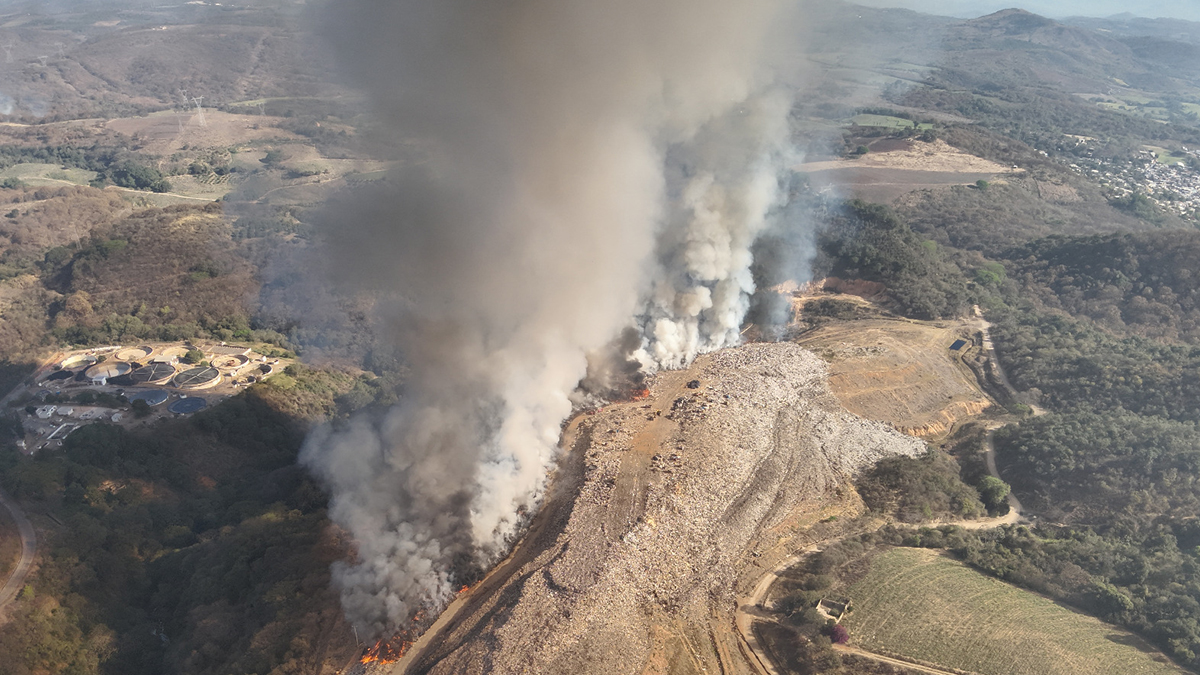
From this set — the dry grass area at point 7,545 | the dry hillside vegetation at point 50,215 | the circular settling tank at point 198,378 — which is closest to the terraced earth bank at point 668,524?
the dry grass area at point 7,545

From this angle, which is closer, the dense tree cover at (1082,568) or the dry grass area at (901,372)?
the dense tree cover at (1082,568)

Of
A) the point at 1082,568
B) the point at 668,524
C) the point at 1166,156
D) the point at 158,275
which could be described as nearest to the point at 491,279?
the point at 668,524

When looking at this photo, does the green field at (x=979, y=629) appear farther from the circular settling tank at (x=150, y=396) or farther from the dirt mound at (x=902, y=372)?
the circular settling tank at (x=150, y=396)

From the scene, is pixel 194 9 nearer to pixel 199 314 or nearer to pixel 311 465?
pixel 199 314

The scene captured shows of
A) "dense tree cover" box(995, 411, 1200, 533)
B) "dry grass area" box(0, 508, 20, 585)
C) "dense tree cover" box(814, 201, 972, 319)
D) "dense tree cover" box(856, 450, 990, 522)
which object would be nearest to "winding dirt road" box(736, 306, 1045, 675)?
"dense tree cover" box(856, 450, 990, 522)

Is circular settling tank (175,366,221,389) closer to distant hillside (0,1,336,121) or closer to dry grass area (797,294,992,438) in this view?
dry grass area (797,294,992,438)

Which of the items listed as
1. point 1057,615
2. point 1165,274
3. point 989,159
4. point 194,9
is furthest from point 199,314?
point 194,9
